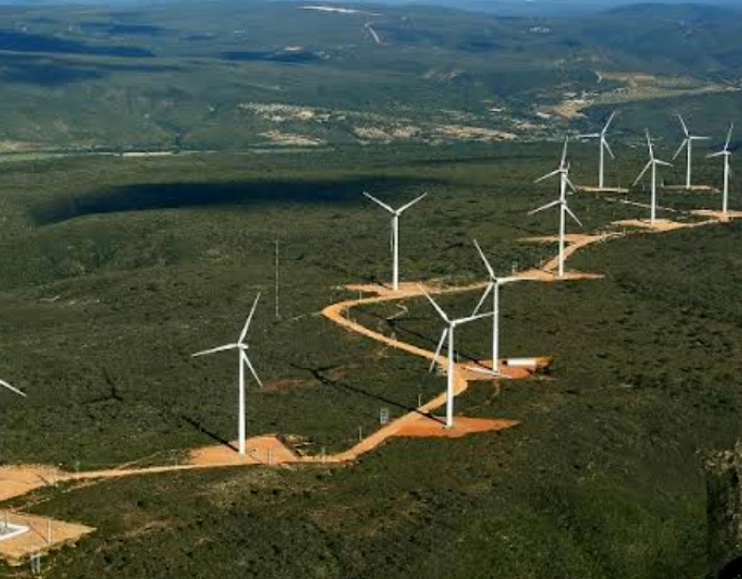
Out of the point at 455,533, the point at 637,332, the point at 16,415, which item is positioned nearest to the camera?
the point at 455,533

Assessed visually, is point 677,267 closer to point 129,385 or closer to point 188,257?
point 188,257

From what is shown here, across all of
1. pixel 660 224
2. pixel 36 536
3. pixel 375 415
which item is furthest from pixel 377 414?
pixel 660 224

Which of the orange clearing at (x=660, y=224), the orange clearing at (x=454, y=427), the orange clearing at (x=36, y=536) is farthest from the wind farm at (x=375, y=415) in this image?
the orange clearing at (x=660, y=224)

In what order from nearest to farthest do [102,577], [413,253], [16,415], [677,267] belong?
[102,577] → [16,415] → [677,267] → [413,253]

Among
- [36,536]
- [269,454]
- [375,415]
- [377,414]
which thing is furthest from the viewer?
[377,414]

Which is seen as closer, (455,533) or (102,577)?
(102,577)

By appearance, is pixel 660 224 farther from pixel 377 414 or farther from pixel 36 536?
pixel 36 536

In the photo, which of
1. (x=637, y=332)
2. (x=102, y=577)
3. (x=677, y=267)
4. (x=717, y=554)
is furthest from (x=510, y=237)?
(x=102, y=577)

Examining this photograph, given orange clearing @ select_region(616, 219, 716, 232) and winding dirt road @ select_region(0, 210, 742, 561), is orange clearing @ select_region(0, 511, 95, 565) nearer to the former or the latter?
winding dirt road @ select_region(0, 210, 742, 561)

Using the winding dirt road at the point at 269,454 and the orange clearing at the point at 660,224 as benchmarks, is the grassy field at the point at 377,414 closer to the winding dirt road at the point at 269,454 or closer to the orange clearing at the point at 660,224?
the winding dirt road at the point at 269,454
